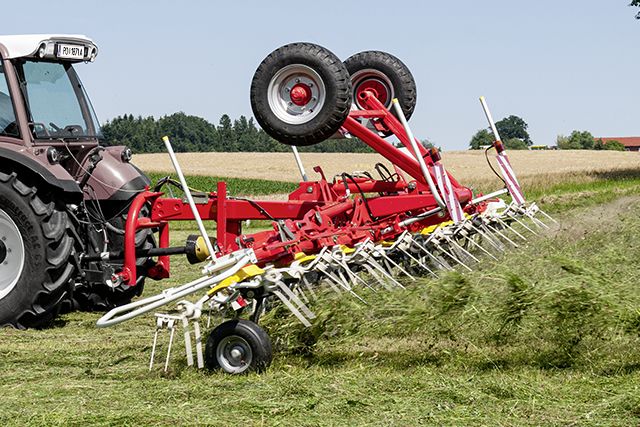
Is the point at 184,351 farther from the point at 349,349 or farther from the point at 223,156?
the point at 223,156

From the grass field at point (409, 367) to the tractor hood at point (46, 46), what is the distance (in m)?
2.27

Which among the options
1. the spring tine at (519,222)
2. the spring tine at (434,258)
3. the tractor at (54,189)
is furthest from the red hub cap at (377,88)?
the tractor at (54,189)

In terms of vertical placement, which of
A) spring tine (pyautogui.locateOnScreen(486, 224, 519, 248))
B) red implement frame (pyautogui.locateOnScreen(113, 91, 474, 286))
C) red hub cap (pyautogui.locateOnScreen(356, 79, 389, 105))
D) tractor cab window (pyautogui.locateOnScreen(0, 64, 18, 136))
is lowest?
spring tine (pyautogui.locateOnScreen(486, 224, 519, 248))

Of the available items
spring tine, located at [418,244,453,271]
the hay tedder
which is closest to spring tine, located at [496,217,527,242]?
the hay tedder

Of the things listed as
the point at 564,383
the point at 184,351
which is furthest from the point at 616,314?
the point at 184,351

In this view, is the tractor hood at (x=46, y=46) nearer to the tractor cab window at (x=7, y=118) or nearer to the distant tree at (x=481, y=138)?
the tractor cab window at (x=7, y=118)

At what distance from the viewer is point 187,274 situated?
413 inches

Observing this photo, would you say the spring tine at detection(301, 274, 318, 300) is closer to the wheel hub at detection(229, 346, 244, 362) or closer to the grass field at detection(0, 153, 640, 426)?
the grass field at detection(0, 153, 640, 426)

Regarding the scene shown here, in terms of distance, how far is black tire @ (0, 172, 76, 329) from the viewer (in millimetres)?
7191

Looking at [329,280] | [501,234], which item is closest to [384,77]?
[501,234]

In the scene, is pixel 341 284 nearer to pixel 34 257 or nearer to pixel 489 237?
pixel 34 257

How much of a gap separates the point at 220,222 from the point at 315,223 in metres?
0.86

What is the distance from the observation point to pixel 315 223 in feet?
26.1

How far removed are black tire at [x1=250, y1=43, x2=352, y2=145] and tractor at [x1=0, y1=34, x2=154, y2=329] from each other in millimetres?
1371
